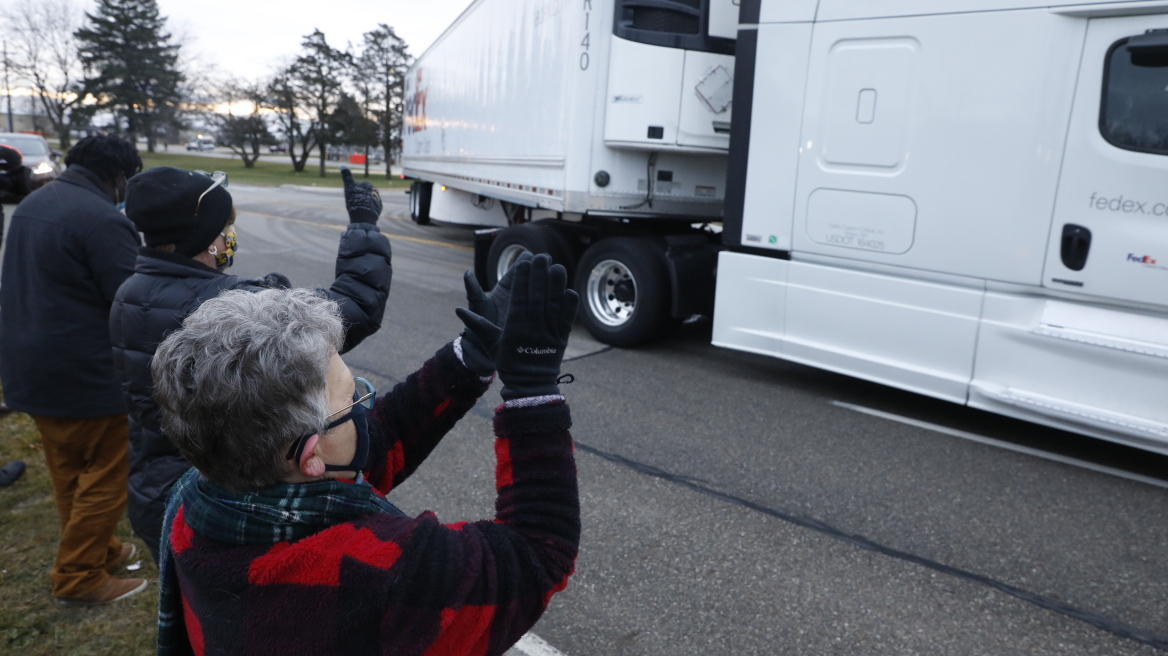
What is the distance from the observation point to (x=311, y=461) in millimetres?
1324

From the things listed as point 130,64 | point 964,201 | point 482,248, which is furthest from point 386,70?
point 964,201

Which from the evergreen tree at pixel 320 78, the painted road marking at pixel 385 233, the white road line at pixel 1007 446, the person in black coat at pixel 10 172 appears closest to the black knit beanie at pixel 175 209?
the person in black coat at pixel 10 172

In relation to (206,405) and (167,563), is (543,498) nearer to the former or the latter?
(206,405)

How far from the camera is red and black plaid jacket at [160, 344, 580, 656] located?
4.06 feet

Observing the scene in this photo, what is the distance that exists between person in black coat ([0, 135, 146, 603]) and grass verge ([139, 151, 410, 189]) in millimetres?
31067

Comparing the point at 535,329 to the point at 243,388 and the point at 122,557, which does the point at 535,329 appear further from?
the point at 122,557

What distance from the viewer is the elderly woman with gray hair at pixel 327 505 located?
125cm

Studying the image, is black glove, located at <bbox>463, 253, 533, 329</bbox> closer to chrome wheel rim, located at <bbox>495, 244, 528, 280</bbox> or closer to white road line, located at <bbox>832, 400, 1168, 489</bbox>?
white road line, located at <bbox>832, 400, 1168, 489</bbox>

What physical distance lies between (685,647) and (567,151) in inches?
202

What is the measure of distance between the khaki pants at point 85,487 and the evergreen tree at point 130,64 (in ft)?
183

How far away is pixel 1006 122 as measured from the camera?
16.1ft

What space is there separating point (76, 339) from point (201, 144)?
2673 inches

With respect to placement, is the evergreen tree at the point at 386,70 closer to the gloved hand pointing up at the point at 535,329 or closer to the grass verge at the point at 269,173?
the grass verge at the point at 269,173

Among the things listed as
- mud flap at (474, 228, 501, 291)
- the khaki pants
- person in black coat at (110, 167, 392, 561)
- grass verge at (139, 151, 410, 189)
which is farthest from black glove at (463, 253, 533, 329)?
grass verge at (139, 151, 410, 189)
